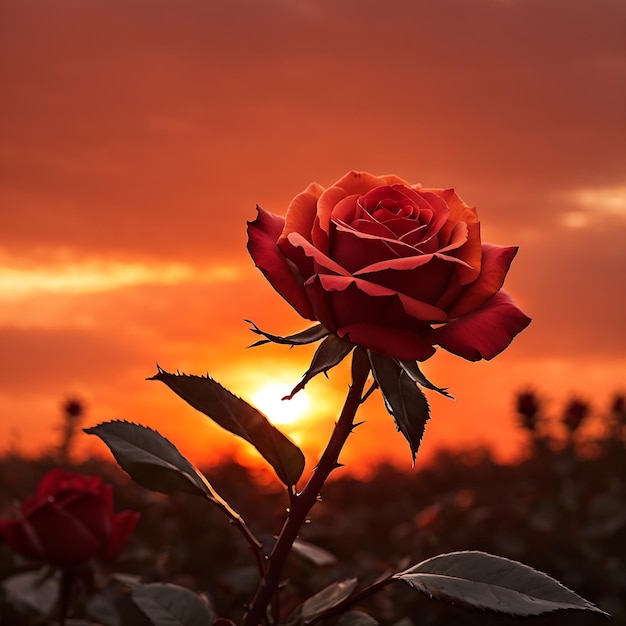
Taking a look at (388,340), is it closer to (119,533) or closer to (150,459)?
(150,459)

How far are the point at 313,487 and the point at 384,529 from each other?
13.4 ft

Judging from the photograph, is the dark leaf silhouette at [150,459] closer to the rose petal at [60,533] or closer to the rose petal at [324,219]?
the rose petal at [324,219]

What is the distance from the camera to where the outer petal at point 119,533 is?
6.97 ft

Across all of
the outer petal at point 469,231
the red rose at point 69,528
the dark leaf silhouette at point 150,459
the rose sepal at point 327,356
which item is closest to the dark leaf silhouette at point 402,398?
the rose sepal at point 327,356

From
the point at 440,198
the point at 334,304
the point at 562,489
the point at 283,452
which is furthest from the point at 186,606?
the point at 562,489

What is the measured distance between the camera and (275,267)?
1.29 m

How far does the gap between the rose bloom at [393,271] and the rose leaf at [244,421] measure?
20cm

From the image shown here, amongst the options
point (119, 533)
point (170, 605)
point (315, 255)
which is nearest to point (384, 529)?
point (119, 533)

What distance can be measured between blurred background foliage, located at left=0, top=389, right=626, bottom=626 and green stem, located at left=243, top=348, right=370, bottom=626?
0.92 m

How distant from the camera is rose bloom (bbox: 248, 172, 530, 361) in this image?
3.98ft

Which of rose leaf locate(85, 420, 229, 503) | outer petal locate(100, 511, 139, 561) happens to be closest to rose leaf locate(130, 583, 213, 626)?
rose leaf locate(85, 420, 229, 503)

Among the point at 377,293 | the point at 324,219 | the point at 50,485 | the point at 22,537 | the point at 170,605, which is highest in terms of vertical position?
the point at 324,219

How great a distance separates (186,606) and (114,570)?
5.45ft

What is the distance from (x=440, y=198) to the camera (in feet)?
4.53
